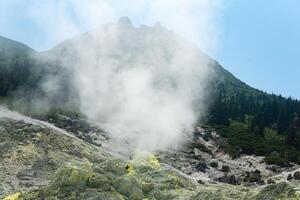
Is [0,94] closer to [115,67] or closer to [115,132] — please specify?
[115,132]

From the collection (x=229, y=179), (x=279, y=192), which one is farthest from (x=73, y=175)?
(x=229, y=179)

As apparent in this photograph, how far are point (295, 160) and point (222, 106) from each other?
199 feet

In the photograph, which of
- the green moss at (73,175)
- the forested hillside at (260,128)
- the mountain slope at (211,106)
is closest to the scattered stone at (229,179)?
the forested hillside at (260,128)

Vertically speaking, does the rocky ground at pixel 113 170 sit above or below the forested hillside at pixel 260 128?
below

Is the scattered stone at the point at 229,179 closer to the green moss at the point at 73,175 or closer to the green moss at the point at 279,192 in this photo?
the green moss at the point at 73,175

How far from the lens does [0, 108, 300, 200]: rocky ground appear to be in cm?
1305

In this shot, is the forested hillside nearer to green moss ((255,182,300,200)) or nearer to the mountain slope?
the mountain slope

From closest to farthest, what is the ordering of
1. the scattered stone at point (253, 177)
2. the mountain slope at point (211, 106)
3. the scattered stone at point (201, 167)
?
the scattered stone at point (253, 177)
the scattered stone at point (201, 167)
the mountain slope at point (211, 106)

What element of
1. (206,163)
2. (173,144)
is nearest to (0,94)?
(173,144)

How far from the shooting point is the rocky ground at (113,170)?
13055mm

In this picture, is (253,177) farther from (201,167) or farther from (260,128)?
(260,128)

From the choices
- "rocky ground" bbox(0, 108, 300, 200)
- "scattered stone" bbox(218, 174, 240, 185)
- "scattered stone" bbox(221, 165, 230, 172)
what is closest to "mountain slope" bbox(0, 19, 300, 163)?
"rocky ground" bbox(0, 108, 300, 200)

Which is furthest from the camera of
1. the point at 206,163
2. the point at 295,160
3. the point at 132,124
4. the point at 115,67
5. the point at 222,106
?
the point at 115,67

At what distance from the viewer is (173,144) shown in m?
87.0
